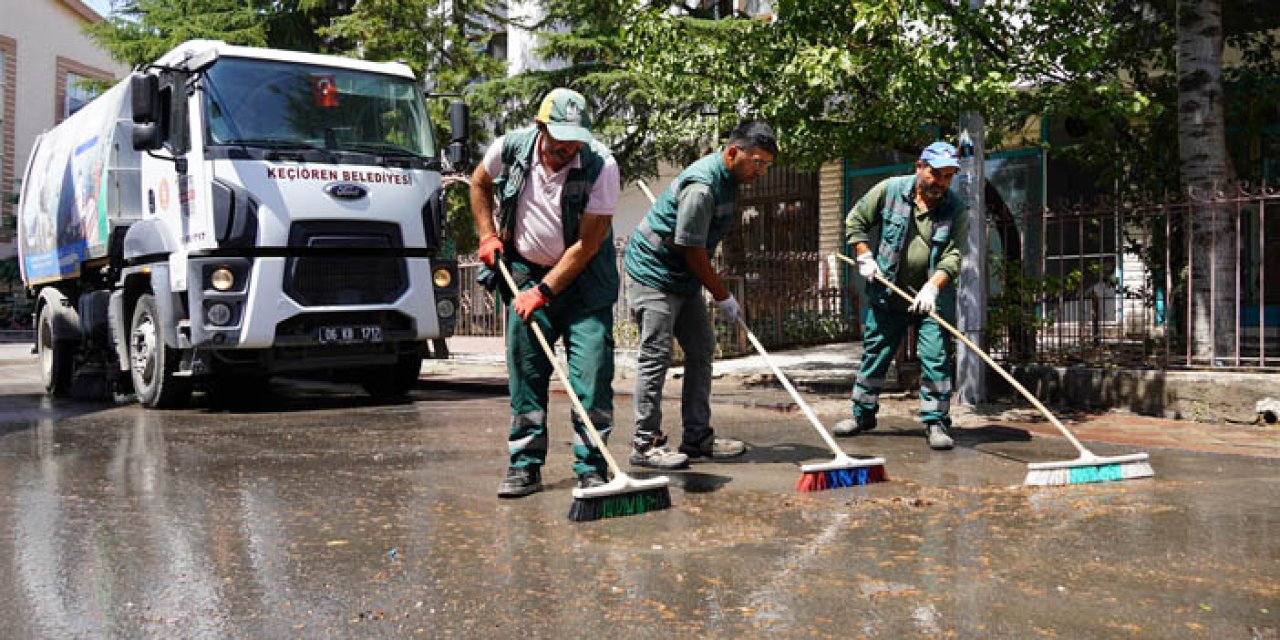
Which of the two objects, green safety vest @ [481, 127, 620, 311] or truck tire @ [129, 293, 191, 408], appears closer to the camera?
green safety vest @ [481, 127, 620, 311]

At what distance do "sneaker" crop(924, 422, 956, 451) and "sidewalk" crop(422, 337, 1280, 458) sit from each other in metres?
1.07

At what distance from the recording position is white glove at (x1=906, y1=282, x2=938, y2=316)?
6645mm

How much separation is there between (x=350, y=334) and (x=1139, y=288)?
6489mm

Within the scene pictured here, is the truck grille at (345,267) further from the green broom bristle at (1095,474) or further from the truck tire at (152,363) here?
the green broom bristle at (1095,474)

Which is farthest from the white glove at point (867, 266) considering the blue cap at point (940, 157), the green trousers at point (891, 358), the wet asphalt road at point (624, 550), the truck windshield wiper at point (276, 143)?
the truck windshield wiper at point (276, 143)

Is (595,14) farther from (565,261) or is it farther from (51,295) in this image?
(565,261)

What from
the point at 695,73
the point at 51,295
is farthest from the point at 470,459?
the point at 51,295

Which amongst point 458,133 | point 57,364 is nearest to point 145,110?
point 458,133

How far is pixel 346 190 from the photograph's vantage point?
8844 mm

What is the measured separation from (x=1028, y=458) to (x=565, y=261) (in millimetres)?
3026

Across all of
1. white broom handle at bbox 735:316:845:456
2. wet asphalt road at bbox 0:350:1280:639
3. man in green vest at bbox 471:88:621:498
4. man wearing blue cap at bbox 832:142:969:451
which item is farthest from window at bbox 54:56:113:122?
man in green vest at bbox 471:88:621:498

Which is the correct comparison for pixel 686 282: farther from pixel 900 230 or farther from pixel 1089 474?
pixel 1089 474

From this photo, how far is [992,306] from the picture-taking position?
30.4 feet

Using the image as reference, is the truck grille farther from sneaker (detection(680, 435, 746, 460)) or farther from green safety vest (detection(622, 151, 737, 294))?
sneaker (detection(680, 435, 746, 460))
